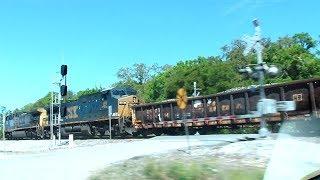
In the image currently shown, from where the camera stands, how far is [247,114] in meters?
24.5

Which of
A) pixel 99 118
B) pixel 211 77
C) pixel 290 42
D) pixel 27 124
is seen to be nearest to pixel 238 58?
pixel 290 42

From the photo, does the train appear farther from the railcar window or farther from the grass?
the grass

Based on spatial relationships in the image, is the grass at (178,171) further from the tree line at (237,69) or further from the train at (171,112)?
the tree line at (237,69)

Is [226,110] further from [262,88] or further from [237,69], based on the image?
[237,69]

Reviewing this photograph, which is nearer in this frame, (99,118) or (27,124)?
(99,118)

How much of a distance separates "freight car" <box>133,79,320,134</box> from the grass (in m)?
7.81

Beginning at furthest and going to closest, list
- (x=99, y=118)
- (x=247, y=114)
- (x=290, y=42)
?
(x=290, y=42)
(x=99, y=118)
(x=247, y=114)

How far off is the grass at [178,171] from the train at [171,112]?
465 inches

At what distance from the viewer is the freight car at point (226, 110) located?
21100 mm

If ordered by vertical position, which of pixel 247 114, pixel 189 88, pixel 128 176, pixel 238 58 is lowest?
pixel 128 176

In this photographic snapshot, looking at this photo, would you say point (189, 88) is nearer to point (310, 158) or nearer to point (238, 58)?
point (238, 58)

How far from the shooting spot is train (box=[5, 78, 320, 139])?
21469mm

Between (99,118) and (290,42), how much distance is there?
45.8 metres

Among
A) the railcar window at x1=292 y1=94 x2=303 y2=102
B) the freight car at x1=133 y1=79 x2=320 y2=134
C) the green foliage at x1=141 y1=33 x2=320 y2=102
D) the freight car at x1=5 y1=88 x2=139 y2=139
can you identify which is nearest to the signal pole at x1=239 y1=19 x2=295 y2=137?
the freight car at x1=133 y1=79 x2=320 y2=134
